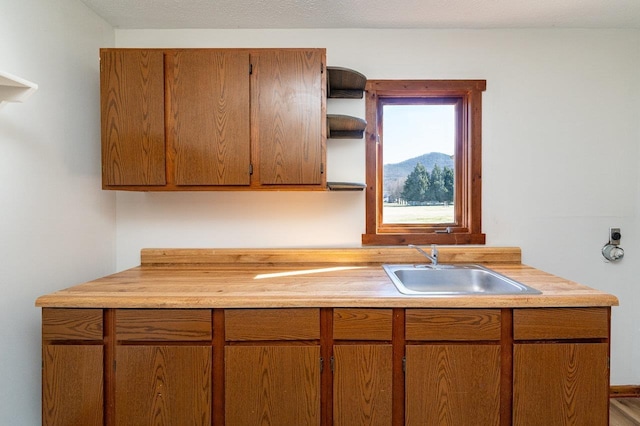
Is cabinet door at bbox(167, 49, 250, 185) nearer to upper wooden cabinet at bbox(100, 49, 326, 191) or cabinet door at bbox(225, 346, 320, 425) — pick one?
upper wooden cabinet at bbox(100, 49, 326, 191)

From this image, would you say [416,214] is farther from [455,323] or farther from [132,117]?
[132,117]

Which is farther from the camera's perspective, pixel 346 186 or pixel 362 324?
pixel 346 186

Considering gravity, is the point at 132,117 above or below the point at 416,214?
above

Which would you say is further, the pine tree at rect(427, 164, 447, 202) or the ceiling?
the pine tree at rect(427, 164, 447, 202)

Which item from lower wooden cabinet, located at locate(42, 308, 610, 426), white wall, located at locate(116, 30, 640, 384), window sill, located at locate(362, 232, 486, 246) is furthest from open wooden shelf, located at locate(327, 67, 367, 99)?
lower wooden cabinet, located at locate(42, 308, 610, 426)

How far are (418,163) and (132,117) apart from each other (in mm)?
1767

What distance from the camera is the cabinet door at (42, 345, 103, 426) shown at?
1.34 m

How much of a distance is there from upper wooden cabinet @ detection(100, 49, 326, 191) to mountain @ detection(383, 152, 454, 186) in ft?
2.16

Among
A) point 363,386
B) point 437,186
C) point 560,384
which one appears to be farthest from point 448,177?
point 363,386

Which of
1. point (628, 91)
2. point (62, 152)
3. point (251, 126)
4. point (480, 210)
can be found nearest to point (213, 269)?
point (251, 126)

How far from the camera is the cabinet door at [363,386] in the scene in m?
1.34

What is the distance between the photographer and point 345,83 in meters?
1.96

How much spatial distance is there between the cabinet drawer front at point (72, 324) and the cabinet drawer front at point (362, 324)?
103 cm

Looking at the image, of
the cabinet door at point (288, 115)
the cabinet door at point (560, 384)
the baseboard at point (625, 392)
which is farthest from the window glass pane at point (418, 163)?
the baseboard at point (625, 392)
